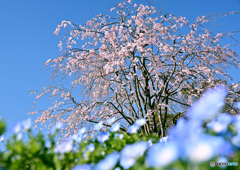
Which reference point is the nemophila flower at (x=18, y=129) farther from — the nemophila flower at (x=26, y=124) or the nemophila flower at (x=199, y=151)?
the nemophila flower at (x=199, y=151)

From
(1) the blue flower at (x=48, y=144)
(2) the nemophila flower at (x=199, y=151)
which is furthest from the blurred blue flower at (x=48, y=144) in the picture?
(2) the nemophila flower at (x=199, y=151)

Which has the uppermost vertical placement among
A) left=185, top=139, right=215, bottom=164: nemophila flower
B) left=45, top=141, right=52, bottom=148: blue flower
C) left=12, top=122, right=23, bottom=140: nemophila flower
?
left=12, top=122, right=23, bottom=140: nemophila flower

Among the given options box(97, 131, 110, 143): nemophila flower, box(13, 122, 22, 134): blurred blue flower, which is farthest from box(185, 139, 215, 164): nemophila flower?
box(13, 122, 22, 134): blurred blue flower

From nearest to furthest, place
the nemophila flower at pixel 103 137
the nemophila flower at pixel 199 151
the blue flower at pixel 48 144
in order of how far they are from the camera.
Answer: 1. the nemophila flower at pixel 199 151
2. the blue flower at pixel 48 144
3. the nemophila flower at pixel 103 137

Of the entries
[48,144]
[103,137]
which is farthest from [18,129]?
[103,137]

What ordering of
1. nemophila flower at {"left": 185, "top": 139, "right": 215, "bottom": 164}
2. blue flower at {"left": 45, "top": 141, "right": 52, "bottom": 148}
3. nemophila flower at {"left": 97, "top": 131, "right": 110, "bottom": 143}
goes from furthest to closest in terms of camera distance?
→ nemophila flower at {"left": 97, "top": 131, "right": 110, "bottom": 143}
blue flower at {"left": 45, "top": 141, "right": 52, "bottom": 148}
nemophila flower at {"left": 185, "top": 139, "right": 215, "bottom": 164}

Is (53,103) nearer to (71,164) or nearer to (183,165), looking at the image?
(71,164)

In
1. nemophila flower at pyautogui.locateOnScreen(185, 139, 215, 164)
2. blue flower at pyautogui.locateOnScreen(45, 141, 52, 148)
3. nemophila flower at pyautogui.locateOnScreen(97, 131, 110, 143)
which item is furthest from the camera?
nemophila flower at pyautogui.locateOnScreen(97, 131, 110, 143)

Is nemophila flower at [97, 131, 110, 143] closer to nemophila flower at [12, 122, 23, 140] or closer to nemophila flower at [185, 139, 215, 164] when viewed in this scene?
nemophila flower at [12, 122, 23, 140]

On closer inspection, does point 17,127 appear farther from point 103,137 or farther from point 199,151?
point 199,151

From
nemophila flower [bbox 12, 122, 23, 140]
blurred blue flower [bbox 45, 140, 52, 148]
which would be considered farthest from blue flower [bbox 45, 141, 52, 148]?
nemophila flower [bbox 12, 122, 23, 140]

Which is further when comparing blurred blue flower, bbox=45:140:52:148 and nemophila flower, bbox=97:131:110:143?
nemophila flower, bbox=97:131:110:143

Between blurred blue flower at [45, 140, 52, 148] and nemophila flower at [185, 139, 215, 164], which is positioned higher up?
blurred blue flower at [45, 140, 52, 148]

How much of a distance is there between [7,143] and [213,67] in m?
6.08
